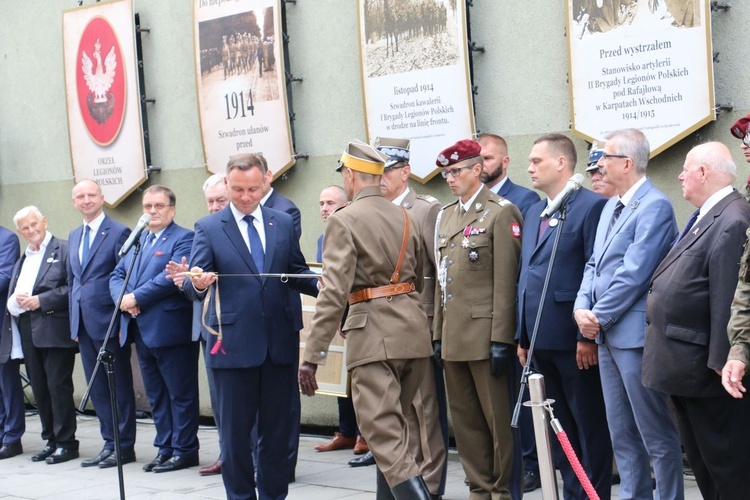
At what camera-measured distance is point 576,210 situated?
19.5 ft

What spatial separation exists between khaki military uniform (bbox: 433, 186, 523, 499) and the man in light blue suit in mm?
577

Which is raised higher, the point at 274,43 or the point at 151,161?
the point at 274,43

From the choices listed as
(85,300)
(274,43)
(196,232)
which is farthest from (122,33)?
(196,232)

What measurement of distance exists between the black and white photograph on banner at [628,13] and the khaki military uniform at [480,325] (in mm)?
1509

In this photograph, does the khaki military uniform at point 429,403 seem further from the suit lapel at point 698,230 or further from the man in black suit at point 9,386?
the man in black suit at point 9,386

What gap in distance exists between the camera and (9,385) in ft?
30.7

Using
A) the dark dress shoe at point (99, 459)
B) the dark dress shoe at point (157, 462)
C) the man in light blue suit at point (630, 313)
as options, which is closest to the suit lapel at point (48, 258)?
the dark dress shoe at point (99, 459)

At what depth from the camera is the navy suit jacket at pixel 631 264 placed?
5.43 metres

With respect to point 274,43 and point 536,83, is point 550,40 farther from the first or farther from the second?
point 274,43

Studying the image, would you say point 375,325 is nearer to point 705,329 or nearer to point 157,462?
point 705,329

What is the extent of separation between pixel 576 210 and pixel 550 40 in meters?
2.00

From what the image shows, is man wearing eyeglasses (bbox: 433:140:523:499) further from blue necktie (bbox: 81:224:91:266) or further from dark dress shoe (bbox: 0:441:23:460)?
dark dress shoe (bbox: 0:441:23:460)

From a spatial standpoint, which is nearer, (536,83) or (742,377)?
(742,377)

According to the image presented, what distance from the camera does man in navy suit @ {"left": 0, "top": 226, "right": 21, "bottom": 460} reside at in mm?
9258
